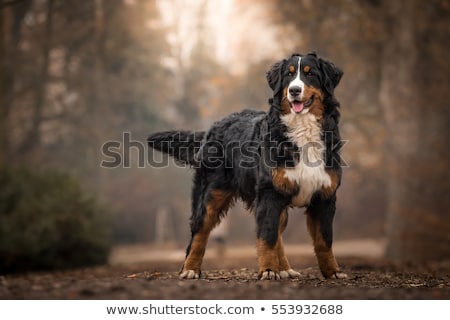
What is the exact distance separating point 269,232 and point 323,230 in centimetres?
79

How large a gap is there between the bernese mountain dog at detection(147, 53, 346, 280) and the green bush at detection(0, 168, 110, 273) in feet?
20.9

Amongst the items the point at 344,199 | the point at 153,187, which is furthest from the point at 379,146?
the point at 153,187

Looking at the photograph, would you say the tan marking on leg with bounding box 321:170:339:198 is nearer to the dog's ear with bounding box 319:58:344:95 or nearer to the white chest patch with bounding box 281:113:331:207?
the white chest patch with bounding box 281:113:331:207

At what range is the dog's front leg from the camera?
7277 mm

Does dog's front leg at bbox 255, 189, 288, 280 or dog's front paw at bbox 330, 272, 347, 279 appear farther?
dog's front paw at bbox 330, 272, 347, 279

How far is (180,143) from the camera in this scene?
29.8 feet

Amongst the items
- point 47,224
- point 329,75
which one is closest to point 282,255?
point 329,75

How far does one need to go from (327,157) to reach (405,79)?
10.6 metres

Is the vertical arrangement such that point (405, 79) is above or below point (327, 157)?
above

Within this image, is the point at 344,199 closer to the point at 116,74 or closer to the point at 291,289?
the point at 116,74

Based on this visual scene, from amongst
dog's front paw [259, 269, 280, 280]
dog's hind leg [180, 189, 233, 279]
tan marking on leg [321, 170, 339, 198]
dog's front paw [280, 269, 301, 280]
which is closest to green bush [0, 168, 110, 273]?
dog's hind leg [180, 189, 233, 279]

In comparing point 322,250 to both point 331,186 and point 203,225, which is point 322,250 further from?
point 203,225

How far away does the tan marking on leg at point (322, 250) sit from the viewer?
306 inches

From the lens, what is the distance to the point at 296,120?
24.6 ft
